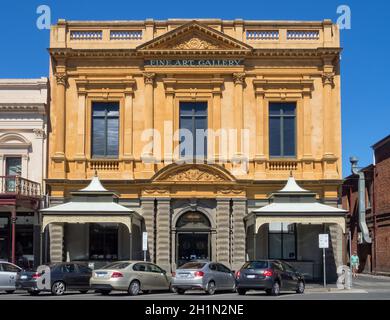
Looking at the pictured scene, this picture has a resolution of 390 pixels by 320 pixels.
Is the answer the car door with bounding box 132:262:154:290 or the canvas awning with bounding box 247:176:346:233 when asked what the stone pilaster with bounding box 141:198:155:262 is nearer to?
the canvas awning with bounding box 247:176:346:233

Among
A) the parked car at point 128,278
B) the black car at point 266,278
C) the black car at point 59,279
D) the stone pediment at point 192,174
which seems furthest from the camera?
the stone pediment at point 192,174

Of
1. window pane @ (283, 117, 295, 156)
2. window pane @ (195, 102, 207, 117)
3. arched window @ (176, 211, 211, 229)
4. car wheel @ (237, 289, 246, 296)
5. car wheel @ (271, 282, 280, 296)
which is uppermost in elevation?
window pane @ (195, 102, 207, 117)

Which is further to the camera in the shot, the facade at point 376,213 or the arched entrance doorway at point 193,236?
the facade at point 376,213

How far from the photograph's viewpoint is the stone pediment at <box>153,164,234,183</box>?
34.3 m

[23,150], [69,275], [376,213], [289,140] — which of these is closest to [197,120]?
[289,140]

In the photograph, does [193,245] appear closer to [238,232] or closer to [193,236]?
[193,236]

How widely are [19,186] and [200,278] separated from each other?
12070mm

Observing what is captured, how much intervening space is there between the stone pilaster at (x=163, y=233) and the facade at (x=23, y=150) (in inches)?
248

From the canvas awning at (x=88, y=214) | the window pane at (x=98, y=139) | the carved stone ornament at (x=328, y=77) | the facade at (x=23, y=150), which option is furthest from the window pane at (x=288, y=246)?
the facade at (x=23, y=150)

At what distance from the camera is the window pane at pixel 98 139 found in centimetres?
3556

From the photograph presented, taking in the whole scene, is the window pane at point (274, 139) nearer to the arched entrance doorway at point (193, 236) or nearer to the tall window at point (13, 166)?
the arched entrance doorway at point (193, 236)

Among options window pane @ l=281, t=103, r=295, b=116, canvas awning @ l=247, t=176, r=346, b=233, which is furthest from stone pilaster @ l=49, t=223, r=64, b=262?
window pane @ l=281, t=103, r=295, b=116

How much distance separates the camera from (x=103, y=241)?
34.8 metres
